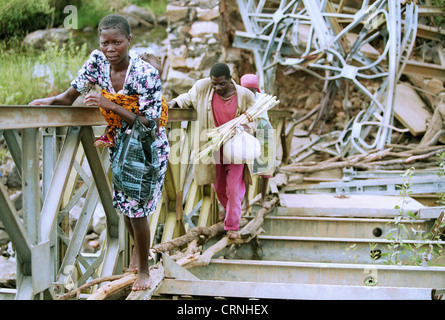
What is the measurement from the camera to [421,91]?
412 inches

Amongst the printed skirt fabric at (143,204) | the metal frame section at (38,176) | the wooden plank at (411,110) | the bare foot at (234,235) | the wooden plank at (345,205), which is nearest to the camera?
the metal frame section at (38,176)

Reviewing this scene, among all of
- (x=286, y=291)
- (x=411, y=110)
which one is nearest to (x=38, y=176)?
(x=286, y=291)

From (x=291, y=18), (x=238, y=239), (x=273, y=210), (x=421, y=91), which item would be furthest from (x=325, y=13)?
(x=238, y=239)

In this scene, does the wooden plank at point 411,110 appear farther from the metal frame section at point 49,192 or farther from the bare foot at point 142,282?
the bare foot at point 142,282

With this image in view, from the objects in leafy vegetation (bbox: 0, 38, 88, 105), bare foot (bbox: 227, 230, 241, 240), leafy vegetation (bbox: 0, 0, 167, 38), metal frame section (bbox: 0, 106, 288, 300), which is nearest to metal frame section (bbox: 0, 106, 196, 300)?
metal frame section (bbox: 0, 106, 288, 300)

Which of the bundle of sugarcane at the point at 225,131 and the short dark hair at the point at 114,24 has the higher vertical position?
the short dark hair at the point at 114,24

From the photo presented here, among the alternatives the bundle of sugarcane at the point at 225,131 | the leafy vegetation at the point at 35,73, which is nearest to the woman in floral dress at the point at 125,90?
the bundle of sugarcane at the point at 225,131

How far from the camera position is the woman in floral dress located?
2.43 meters

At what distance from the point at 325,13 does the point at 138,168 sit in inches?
276

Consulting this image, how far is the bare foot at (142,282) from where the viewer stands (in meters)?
2.65

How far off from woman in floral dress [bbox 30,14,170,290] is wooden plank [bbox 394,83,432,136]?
24.9ft

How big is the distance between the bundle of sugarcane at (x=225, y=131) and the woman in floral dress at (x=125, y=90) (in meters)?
1.17

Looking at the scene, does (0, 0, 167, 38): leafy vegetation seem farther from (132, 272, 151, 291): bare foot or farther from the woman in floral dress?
(132, 272, 151, 291): bare foot
